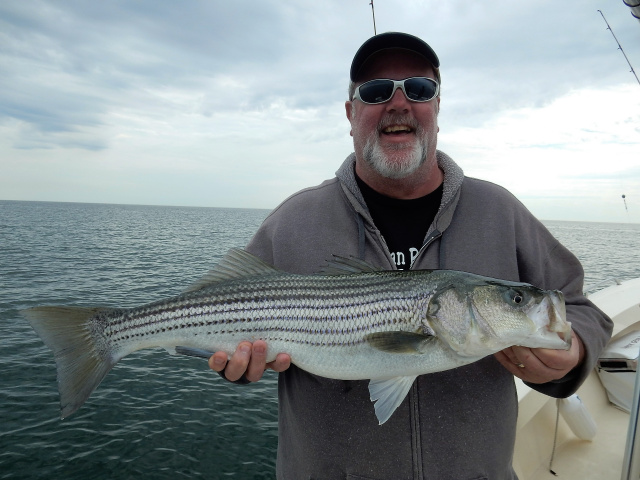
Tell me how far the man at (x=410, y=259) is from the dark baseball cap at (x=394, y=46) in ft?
0.03

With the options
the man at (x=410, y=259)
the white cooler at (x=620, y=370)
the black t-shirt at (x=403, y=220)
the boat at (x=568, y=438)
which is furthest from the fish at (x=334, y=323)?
the white cooler at (x=620, y=370)

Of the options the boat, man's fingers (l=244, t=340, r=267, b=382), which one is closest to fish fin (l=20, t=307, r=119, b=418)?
man's fingers (l=244, t=340, r=267, b=382)

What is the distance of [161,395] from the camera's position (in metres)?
11.2

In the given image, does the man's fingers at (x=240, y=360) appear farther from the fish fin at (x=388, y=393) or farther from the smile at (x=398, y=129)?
the smile at (x=398, y=129)

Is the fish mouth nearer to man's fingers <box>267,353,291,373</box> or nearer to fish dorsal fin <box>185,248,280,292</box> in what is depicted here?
man's fingers <box>267,353,291,373</box>

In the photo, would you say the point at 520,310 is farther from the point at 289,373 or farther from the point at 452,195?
the point at 289,373

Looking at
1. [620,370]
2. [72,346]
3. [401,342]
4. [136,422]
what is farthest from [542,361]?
[136,422]

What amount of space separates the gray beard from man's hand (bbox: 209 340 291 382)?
1.76 m

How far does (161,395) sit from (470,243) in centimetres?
1036

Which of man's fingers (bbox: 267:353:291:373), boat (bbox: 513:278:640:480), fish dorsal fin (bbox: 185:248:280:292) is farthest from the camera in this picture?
boat (bbox: 513:278:640:480)

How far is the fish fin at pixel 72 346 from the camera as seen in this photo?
3.24 metres

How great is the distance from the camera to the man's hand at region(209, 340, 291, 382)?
3100mm

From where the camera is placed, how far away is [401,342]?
2.93 metres

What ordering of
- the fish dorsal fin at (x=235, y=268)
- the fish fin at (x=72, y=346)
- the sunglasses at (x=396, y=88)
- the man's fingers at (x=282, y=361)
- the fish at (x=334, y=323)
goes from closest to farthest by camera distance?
the fish at (x=334, y=323) → the man's fingers at (x=282, y=361) → the fish fin at (x=72, y=346) → the fish dorsal fin at (x=235, y=268) → the sunglasses at (x=396, y=88)
